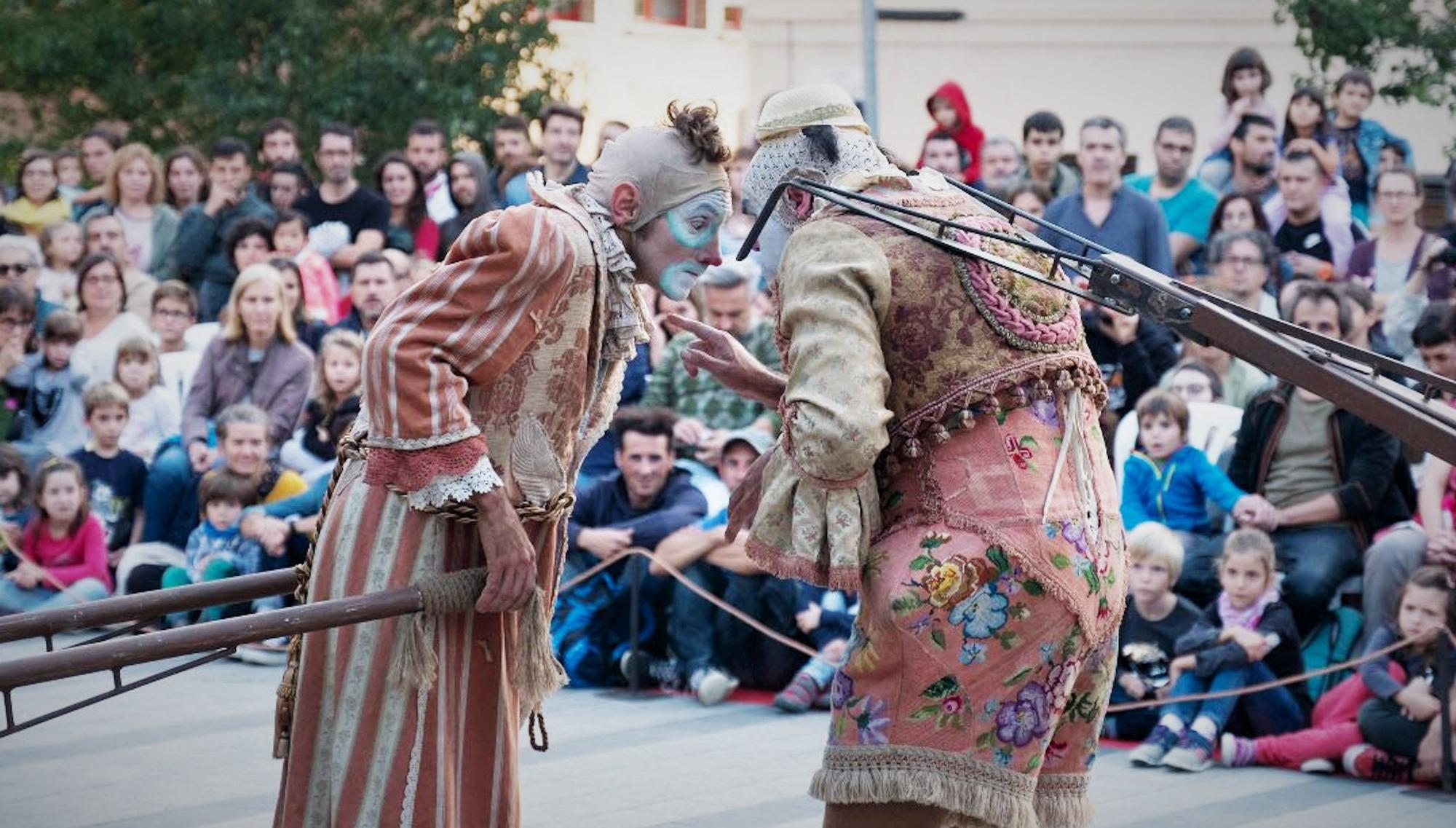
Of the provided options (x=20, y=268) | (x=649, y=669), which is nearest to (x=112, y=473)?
(x=20, y=268)

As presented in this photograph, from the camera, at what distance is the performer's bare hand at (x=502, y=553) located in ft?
12.9

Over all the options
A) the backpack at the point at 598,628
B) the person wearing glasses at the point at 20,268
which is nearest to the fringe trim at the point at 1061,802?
the backpack at the point at 598,628

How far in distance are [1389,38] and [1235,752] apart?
6.77 metres

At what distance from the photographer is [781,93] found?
4.22 metres

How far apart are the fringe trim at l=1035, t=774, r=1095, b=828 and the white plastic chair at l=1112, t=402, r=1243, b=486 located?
4026 mm

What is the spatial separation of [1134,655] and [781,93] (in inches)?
148

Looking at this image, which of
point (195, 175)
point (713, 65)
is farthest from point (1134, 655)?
point (713, 65)

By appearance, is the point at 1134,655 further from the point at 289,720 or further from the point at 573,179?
the point at 573,179

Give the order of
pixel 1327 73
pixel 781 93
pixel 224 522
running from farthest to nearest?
pixel 1327 73 < pixel 224 522 < pixel 781 93

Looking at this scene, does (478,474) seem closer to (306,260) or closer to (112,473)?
(112,473)

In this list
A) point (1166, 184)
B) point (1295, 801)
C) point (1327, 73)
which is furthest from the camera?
point (1327, 73)

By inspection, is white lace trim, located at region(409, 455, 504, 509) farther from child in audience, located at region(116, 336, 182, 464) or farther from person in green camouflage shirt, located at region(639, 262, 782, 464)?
child in audience, located at region(116, 336, 182, 464)

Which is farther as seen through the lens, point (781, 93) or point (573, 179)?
point (573, 179)

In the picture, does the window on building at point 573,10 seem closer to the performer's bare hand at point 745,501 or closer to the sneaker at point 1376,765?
the sneaker at point 1376,765
